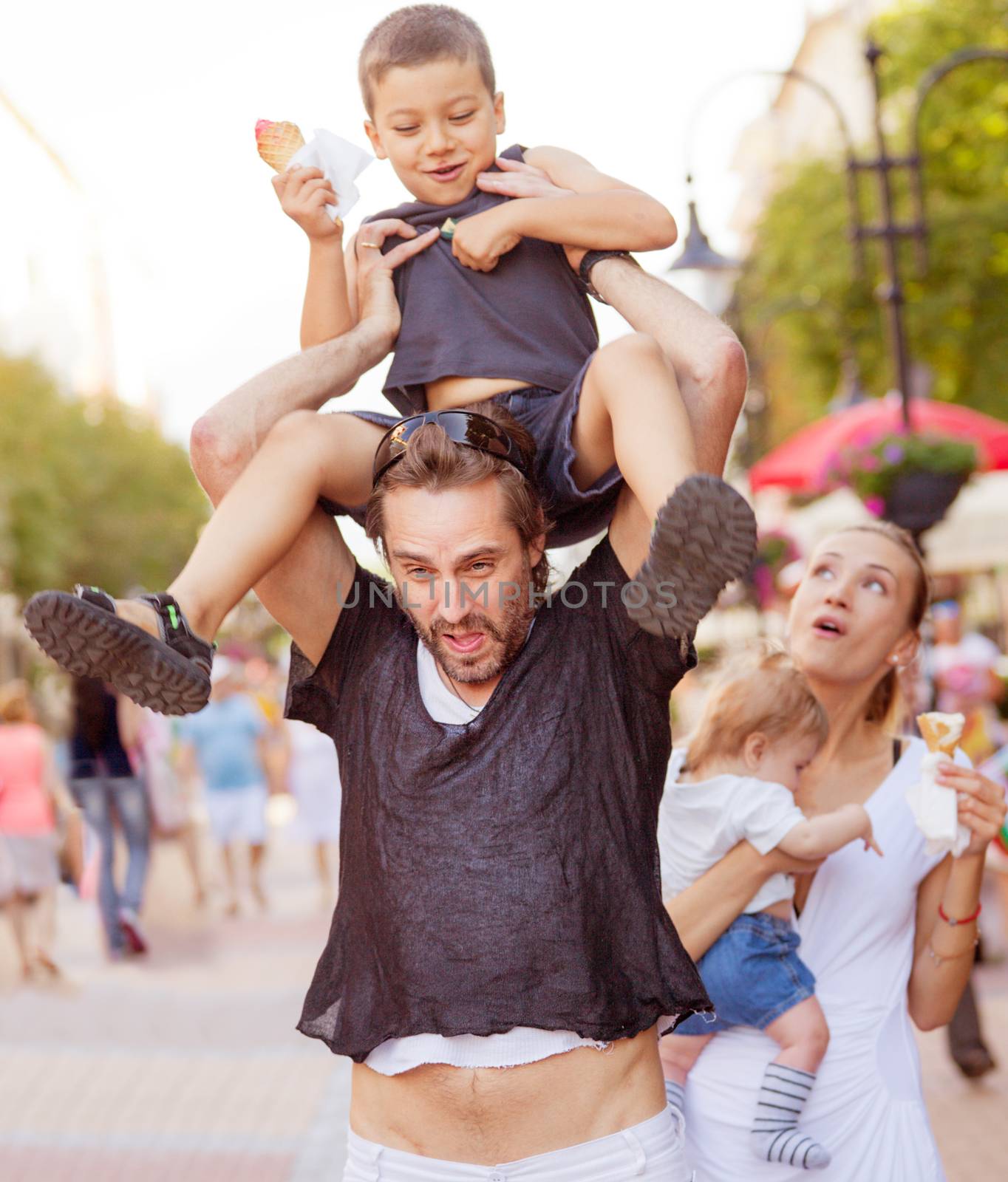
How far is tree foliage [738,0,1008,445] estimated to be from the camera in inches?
960

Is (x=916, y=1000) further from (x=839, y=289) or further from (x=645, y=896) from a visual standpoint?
(x=839, y=289)

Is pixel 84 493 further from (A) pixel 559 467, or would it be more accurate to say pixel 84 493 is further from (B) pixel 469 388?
(A) pixel 559 467

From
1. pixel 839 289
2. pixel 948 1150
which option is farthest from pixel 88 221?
pixel 948 1150

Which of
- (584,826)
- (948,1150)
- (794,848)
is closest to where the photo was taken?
(584,826)

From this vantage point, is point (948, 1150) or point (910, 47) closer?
point (948, 1150)

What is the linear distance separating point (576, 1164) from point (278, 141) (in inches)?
69.9

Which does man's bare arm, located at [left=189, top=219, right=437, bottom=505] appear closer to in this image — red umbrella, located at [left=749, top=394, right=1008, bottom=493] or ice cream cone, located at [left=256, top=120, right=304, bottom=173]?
ice cream cone, located at [left=256, top=120, right=304, bottom=173]

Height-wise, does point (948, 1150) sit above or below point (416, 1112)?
below

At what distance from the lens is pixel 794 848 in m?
3.12

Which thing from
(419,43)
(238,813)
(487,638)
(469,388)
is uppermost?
(419,43)

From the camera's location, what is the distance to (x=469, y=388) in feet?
9.09

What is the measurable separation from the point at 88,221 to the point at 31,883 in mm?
77974

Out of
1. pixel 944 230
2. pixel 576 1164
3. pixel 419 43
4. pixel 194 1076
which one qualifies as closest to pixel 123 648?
pixel 576 1164

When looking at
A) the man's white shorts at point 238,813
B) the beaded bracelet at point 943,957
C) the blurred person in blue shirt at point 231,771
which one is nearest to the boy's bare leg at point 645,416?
the beaded bracelet at point 943,957
